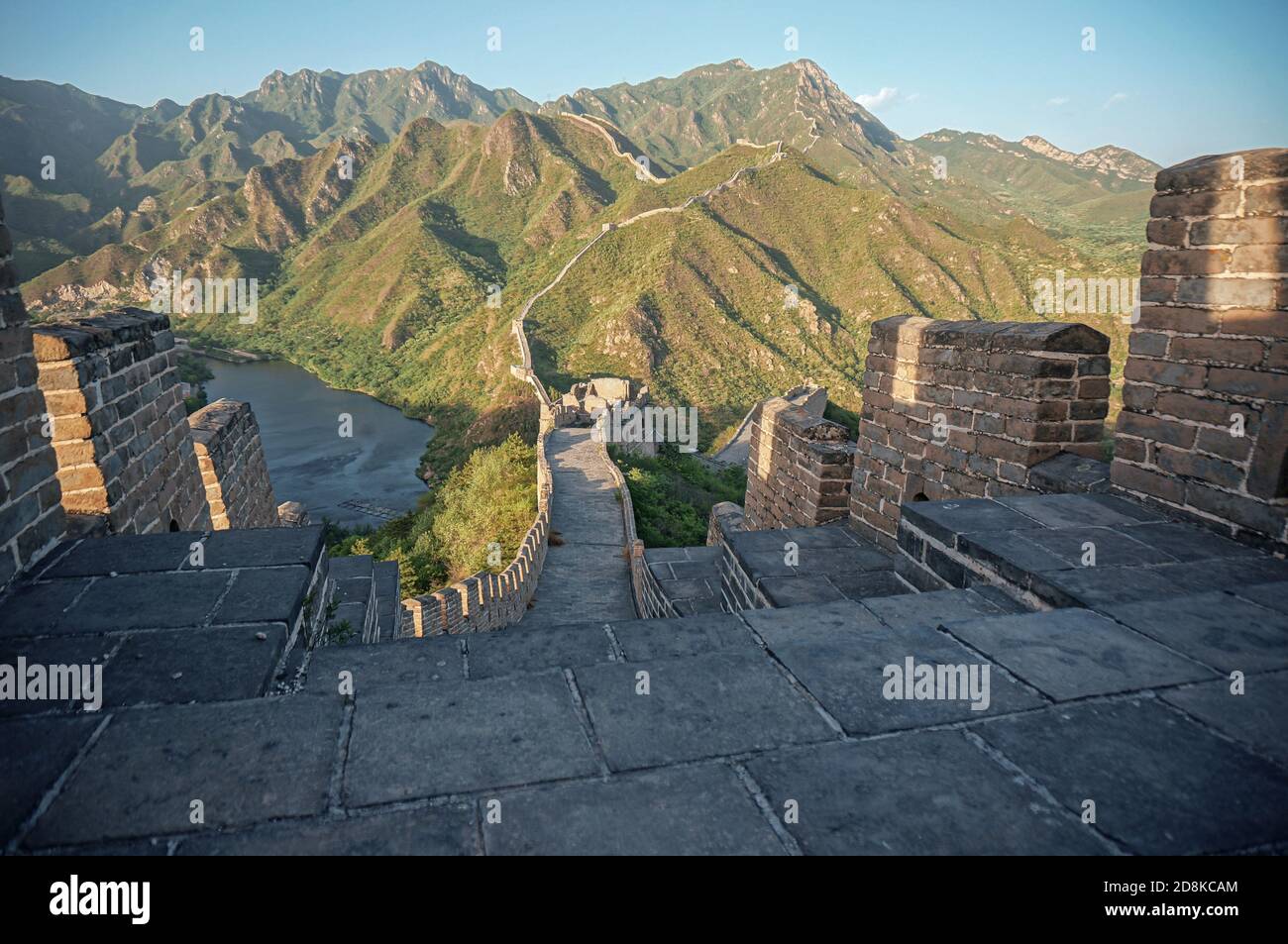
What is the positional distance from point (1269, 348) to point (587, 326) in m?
44.3

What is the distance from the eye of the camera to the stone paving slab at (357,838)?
1248mm

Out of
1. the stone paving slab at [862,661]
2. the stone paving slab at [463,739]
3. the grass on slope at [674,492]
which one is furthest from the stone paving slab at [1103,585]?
the grass on slope at [674,492]

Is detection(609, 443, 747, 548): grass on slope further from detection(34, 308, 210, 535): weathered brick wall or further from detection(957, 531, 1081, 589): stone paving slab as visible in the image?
detection(957, 531, 1081, 589): stone paving slab

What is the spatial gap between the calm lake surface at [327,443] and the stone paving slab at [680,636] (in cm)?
3141

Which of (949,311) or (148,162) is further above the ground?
(148,162)

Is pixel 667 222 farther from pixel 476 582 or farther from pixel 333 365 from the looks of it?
pixel 476 582

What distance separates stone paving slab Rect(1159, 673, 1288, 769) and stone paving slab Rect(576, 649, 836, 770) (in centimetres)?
101

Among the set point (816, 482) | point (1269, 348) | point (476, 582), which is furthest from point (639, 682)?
point (476, 582)

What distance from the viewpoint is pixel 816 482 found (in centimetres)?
602

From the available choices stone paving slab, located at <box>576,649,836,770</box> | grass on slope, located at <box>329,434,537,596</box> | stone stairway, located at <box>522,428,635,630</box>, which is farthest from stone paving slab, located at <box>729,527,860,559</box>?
grass on slope, located at <box>329,434,537,596</box>

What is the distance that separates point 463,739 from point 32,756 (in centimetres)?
97

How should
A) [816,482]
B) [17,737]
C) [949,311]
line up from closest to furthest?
1. [17,737]
2. [816,482]
3. [949,311]

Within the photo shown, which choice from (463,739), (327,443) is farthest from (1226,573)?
(327,443)

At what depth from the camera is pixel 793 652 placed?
2074 millimetres
